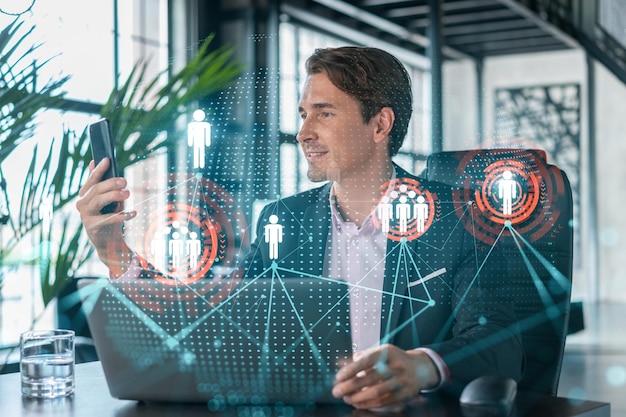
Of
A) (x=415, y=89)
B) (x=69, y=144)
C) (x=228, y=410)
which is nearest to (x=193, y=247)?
(x=228, y=410)

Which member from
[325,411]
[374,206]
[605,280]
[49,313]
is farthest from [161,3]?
[605,280]

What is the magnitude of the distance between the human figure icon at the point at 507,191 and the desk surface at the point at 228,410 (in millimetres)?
418

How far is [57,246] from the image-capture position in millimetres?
1888

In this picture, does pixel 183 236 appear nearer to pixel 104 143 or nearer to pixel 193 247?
pixel 193 247

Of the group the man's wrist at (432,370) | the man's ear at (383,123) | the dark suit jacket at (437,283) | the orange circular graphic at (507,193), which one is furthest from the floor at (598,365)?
the man's wrist at (432,370)

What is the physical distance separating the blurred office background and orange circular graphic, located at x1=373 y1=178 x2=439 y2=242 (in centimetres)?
6

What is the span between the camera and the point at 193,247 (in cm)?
107

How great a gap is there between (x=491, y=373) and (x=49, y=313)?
372 cm

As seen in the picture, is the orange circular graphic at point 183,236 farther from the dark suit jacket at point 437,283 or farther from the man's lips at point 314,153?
the man's lips at point 314,153

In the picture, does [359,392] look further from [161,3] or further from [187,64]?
[161,3]

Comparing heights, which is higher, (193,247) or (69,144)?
(69,144)

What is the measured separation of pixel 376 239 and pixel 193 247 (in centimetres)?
29

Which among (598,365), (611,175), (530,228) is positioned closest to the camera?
(530,228)

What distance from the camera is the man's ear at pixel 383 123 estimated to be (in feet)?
4.09
